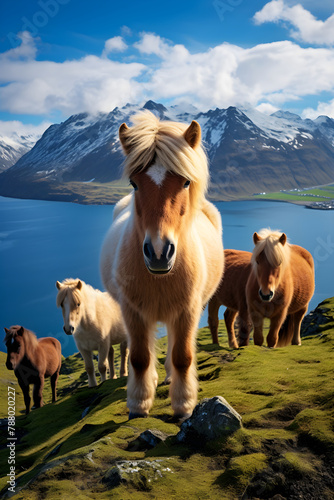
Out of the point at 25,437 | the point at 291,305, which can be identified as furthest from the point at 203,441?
the point at 291,305

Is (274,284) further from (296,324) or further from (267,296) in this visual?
(296,324)

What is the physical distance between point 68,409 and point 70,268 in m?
73.7

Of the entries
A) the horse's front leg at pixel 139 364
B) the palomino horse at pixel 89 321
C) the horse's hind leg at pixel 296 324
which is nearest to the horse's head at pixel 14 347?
the palomino horse at pixel 89 321

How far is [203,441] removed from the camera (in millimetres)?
3074

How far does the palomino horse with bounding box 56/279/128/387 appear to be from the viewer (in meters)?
8.66

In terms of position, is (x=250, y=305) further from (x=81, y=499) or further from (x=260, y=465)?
(x=81, y=499)

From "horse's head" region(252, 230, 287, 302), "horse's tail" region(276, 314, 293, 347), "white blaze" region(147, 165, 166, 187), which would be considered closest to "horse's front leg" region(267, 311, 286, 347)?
"horse's head" region(252, 230, 287, 302)

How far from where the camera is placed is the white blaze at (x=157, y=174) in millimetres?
3223

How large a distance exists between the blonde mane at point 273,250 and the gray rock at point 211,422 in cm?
482

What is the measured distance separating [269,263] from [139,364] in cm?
442

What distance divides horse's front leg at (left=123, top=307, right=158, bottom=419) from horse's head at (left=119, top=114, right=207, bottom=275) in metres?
1.29

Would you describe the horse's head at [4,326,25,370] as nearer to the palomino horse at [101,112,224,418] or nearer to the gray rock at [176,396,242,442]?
the palomino horse at [101,112,224,418]

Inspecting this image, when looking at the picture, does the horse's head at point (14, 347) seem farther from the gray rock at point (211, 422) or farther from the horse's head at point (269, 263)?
the gray rock at point (211, 422)

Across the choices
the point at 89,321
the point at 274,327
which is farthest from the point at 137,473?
the point at 89,321
